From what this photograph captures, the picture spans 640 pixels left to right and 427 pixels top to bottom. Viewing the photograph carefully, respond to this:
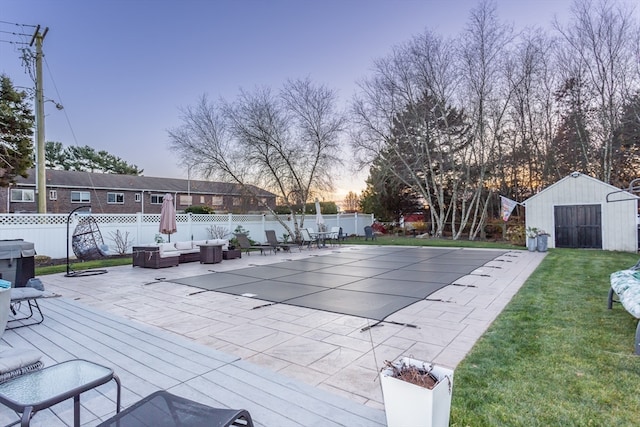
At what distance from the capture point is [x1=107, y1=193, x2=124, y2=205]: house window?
79.3 feet

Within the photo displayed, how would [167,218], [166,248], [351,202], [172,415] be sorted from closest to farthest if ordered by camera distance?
[172,415]
[166,248]
[167,218]
[351,202]

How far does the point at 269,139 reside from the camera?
14461 mm

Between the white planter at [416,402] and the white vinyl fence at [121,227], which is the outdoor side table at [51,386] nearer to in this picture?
the white planter at [416,402]

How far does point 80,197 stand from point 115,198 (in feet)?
6.90

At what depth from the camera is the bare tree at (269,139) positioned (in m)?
14.3

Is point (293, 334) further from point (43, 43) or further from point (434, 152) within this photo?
point (434, 152)

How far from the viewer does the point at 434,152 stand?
19062 millimetres

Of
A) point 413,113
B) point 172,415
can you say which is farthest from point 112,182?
point 172,415

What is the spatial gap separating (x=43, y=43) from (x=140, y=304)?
495 inches

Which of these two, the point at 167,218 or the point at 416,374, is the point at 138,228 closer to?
the point at 167,218

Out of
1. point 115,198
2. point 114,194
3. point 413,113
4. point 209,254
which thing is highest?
point 413,113

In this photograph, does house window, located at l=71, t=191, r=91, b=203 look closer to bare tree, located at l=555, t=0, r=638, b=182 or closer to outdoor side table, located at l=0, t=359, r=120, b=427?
outdoor side table, located at l=0, t=359, r=120, b=427

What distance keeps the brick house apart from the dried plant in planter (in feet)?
46.1

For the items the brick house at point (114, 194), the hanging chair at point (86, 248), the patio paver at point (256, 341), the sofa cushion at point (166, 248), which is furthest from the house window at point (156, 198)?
the patio paver at point (256, 341)
